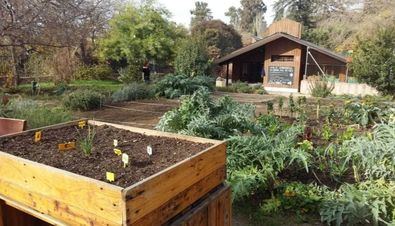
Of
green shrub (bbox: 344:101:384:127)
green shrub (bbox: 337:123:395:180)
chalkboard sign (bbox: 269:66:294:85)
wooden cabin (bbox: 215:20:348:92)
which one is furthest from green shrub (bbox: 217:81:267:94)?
green shrub (bbox: 337:123:395:180)

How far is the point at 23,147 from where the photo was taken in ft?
7.80

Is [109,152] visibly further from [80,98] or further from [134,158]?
[80,98]

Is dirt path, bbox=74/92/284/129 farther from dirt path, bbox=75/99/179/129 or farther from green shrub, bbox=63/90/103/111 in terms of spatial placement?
green shrub, bbox=63/90/103/111

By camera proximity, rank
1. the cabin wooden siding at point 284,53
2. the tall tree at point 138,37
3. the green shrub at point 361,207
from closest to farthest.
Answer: the green shrub at point 361,207 → the cabin wooden siding at point 284,53 → the tall tree at point 138,37

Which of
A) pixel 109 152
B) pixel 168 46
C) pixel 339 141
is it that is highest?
pixel 168 46

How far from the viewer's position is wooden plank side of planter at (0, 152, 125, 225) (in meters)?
1.59

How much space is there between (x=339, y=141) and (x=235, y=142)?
6.98 ft

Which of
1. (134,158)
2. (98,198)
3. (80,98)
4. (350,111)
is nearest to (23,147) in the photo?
(134,158)

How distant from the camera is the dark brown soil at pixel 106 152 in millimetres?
1922

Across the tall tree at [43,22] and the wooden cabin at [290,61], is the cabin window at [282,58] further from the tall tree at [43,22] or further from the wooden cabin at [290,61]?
the tall tree at [43,22]

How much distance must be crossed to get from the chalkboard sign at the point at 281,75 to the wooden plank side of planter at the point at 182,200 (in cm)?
1744

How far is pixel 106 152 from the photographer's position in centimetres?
233

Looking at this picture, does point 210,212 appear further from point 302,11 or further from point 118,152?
point 302,11

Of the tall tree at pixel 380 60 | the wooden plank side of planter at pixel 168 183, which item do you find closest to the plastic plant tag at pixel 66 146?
the wooden plank side of planter at pixel 168 183
